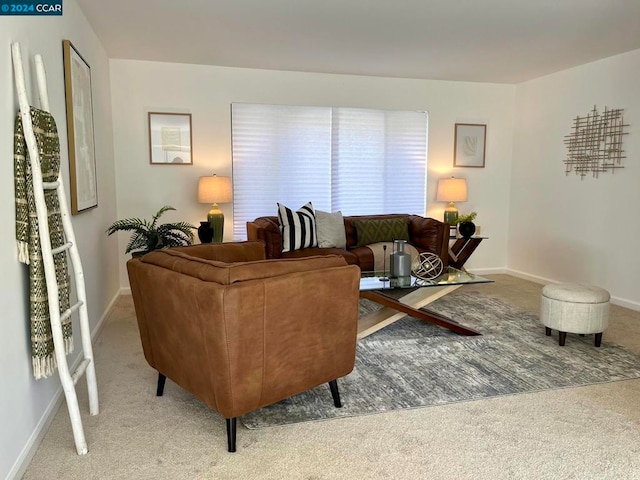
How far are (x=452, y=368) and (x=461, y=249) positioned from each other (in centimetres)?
255

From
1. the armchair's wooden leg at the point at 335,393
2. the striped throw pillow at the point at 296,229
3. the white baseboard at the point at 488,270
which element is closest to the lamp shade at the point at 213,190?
the striped throw pillow at the point at 296,229

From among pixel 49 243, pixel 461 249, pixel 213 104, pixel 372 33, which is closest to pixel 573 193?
pixel 461 249

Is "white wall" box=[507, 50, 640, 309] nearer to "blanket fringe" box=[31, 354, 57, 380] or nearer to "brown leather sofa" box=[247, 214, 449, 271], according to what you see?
"brown leather sofa" box=[247, 214, 449, 271]

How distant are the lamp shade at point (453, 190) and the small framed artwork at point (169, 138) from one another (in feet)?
9.49

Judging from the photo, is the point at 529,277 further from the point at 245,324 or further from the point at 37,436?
the point at 37,436

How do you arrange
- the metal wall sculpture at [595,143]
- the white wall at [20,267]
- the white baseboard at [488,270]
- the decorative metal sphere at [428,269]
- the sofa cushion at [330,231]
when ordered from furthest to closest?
the white baseboard at [488,270]
the sofa cushion at [330,231]
the metal wall sculpture at [595,143]
the decorative metal sphere at [428,269]
the white wall at [20,267]

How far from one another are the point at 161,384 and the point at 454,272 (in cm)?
244

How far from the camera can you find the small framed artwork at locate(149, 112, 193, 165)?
5.14 meters

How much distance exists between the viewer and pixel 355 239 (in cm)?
530

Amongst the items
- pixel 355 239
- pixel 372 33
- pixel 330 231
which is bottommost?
pixel 355 239

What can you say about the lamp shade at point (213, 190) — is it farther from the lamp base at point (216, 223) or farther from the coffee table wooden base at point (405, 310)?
the coffee table wooden base at point (405, 310)

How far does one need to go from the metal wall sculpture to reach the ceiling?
1.91ft

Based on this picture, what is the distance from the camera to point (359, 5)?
11.0 ft

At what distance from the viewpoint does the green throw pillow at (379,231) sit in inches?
207
